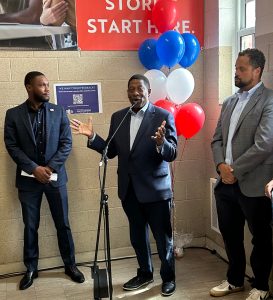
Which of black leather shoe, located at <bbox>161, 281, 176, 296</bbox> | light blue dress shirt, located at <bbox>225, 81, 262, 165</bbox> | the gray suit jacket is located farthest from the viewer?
black leather shoe, located at <bbox>161, 281, 176, 296</bbox>

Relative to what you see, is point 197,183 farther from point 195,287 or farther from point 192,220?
point 195,287

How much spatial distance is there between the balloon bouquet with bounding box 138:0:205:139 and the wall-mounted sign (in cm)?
49

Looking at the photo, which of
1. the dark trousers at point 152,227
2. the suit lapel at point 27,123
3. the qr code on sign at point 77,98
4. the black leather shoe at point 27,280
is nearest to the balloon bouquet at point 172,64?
the qr code on sign at point 77,98

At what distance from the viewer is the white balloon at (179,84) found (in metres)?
3.01

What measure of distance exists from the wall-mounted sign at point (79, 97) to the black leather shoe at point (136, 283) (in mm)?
1414

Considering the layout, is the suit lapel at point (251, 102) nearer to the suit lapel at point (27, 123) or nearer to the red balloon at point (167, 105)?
the red balloon at point (167, 105)

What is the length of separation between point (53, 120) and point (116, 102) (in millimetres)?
642

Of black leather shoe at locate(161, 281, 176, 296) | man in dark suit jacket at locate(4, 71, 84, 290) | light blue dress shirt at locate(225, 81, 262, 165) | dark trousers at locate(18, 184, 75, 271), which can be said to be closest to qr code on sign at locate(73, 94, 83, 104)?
man in dark suit jacket at locate(4, 71, 84, 290)

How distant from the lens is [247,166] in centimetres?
233

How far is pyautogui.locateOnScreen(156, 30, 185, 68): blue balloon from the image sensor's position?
9.57 feet

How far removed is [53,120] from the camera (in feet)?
9.62

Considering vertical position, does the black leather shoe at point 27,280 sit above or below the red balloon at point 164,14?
below

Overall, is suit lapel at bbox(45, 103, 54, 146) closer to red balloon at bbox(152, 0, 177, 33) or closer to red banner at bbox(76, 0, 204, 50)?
red banner at bbox(76, 0, 204, 50)

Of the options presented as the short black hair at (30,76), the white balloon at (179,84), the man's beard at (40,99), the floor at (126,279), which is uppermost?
the short black hair at (30,76)
